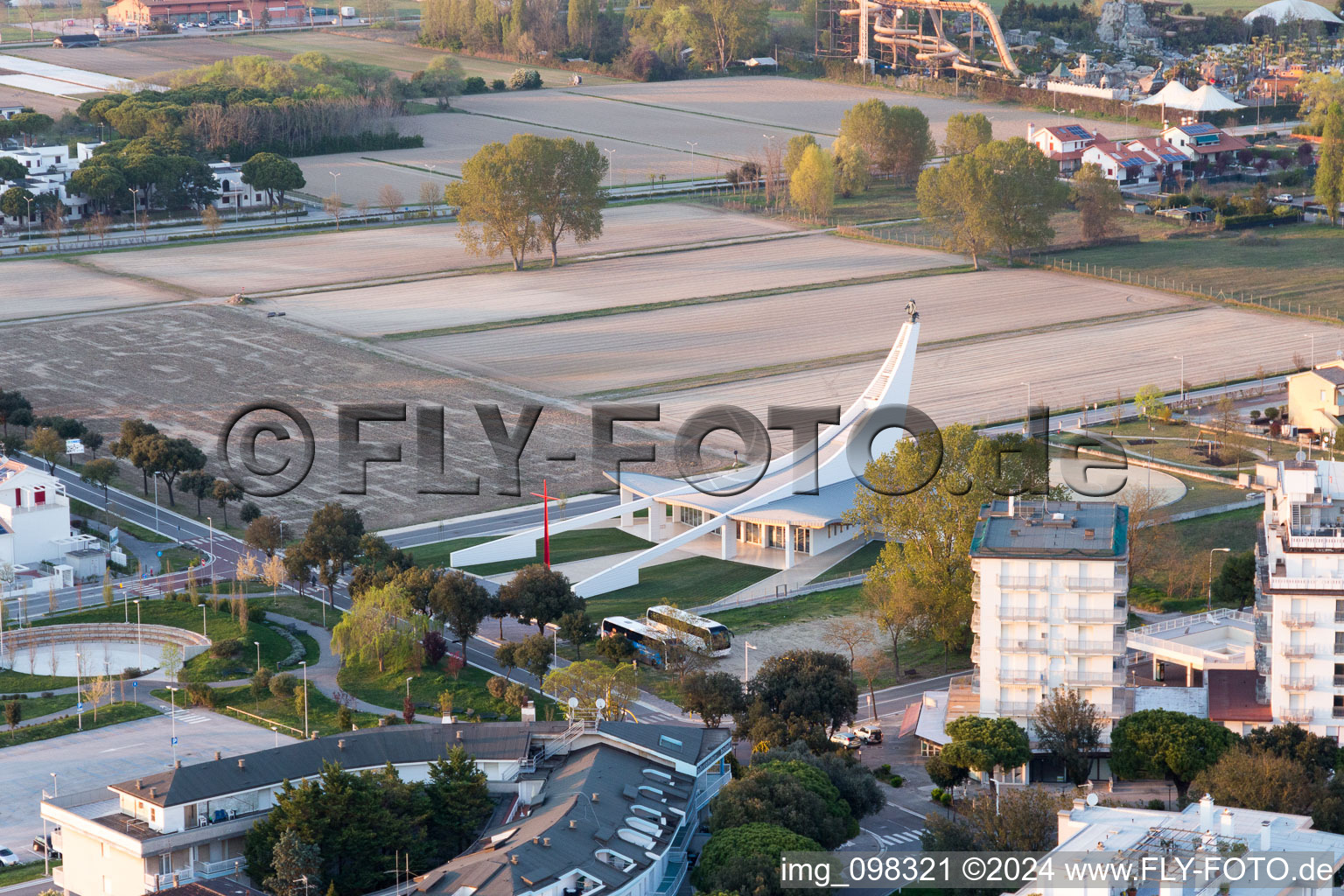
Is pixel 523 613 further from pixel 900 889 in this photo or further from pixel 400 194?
pixel 400 194

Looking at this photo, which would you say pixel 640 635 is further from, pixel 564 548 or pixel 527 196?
pixel 527 196

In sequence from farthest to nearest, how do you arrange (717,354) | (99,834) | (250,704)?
(717,354) → (250,704) → (99,834)

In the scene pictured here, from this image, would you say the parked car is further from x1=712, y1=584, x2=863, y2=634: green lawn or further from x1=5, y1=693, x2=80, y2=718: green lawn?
x1=5, y1=693, x2=80, y2=718: green lawn

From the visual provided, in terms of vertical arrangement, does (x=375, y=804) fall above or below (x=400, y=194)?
below

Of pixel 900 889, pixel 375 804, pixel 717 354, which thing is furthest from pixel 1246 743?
pixel 717 354

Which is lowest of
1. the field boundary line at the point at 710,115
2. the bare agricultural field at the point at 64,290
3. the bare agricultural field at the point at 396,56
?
the bare agricultural field at the point at 64,290

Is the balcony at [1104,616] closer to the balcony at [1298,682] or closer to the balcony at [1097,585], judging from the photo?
the balcony at [1097,585]

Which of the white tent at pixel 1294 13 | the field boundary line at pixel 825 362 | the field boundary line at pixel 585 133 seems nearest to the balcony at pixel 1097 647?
the field boundary line at pixel 825 362
